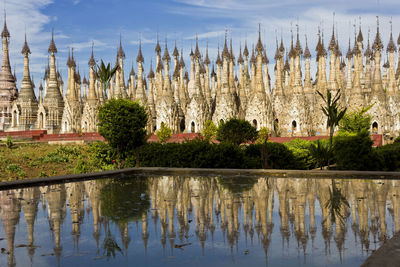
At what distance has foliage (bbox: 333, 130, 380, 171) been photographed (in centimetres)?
1358

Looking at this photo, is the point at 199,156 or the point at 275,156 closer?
the point at 199,156

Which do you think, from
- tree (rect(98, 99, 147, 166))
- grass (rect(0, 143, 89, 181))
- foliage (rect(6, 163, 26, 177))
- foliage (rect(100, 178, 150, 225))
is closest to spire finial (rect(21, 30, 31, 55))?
grass (rect(0, 143, 89, 181))

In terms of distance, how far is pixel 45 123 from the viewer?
177ft

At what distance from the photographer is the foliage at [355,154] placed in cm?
1358

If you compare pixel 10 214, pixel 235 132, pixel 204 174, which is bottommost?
pixel 10 214

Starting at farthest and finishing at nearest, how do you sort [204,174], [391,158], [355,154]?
[391,158] → [355,154] → [204,174]

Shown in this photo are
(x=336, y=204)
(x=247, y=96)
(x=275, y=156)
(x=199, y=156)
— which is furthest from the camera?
(x=247, y=96)

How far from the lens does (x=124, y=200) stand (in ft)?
26.0

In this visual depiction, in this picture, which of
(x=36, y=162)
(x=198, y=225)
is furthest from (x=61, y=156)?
(x=198, y=225)

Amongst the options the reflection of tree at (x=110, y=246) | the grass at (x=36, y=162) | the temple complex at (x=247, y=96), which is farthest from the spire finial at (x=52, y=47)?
the reflection of tree at (x=110, y=246)

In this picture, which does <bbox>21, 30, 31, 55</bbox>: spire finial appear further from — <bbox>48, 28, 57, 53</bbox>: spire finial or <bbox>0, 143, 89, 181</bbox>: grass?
<bbox>0, 143, 89, 181</bbox>: grass

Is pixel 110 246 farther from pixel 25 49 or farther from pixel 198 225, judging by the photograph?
pixel 25 49

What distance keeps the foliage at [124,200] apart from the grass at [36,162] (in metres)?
8.68

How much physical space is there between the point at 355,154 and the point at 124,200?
337 inches
